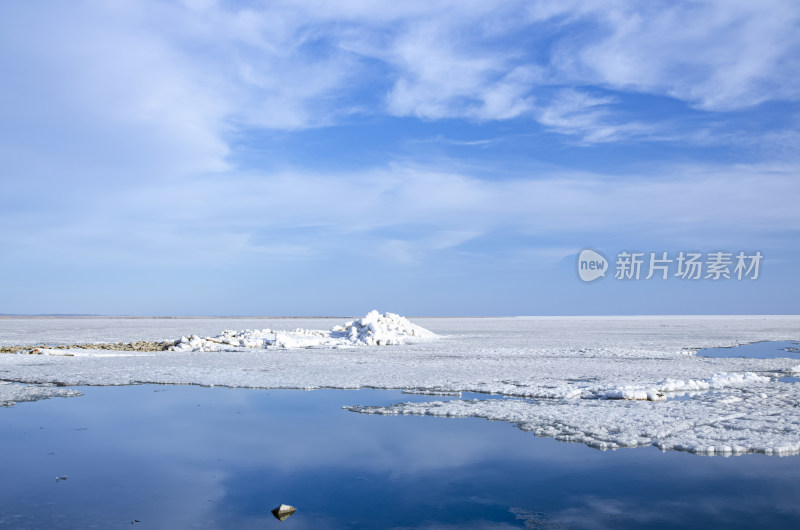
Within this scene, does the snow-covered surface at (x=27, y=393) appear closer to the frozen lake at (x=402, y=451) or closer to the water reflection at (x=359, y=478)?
the frozen lake at (x=402, y=451)

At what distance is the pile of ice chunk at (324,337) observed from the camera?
655 inches

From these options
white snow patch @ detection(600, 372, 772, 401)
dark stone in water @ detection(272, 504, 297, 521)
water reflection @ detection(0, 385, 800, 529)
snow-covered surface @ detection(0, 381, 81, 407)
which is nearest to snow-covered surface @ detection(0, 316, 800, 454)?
white snow patch @ detection(600, 372, 772, 401)

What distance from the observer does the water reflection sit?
3.38 m

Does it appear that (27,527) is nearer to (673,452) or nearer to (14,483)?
(14,483)

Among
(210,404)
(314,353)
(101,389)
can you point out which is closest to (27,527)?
(210,404)

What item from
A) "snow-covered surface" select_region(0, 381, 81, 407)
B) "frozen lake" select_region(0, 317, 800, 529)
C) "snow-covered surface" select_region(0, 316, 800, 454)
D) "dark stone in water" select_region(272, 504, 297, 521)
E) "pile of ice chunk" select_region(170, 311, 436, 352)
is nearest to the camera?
"dark stone in water" select_region(272, 504, 297, 521)

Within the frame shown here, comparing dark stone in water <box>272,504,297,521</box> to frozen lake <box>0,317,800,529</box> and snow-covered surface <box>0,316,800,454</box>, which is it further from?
snow-covered surface <box>0,316,800,454</box>

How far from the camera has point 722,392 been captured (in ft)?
25.8

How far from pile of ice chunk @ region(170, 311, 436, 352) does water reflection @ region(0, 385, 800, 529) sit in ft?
34.7

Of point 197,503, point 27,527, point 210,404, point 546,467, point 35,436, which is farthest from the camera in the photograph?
point 210,404

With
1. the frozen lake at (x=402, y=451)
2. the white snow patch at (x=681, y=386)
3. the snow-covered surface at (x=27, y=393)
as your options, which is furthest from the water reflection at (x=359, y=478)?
the white snow patch at (x=681, y=386)

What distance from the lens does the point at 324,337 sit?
65.7ft

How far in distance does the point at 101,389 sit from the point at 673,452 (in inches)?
289

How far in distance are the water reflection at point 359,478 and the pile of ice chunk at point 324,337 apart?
1057cm
